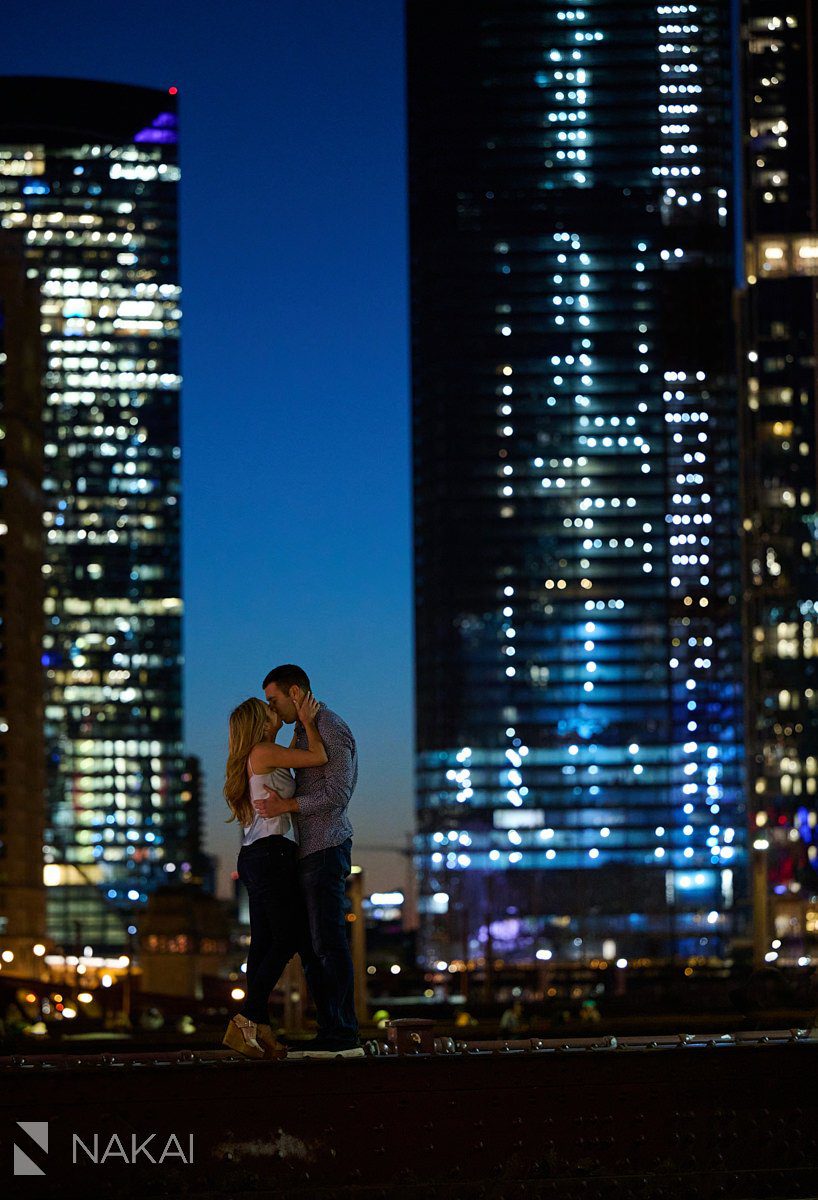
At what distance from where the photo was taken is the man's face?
1195 centimetres

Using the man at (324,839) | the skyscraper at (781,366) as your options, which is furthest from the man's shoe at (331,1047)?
the skyscraper at (781,366)

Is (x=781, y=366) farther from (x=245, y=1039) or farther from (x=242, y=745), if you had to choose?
(x=245, y=1039)

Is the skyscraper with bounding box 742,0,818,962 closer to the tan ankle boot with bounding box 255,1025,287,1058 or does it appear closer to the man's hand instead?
the man's hand

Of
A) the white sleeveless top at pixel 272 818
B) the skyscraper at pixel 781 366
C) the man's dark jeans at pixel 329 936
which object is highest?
the skyscraper at pixel 781 366

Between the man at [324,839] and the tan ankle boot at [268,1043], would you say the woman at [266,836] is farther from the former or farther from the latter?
the tan ankle boot at [268,1043]

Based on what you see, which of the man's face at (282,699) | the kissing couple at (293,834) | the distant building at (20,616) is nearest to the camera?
the kissing couple at (293,834)

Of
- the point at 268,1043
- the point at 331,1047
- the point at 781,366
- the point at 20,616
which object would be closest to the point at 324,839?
the point at 331,1047

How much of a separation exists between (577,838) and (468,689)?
55.8ft

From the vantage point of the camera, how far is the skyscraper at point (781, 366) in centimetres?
17262

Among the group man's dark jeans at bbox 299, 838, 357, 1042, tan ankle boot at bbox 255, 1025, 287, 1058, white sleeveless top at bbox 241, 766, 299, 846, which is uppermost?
white sleeveless top at bbox 241, 766, 299, 846

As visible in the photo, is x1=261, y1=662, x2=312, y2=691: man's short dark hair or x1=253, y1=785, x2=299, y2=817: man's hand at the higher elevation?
x1=261, y1=662, x2=312, y2=691: man's short dark hair

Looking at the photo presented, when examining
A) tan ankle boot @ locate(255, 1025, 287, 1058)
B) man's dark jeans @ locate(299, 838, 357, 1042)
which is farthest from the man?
tan ankle boot @ locate(255, 1025, 287, 1058)

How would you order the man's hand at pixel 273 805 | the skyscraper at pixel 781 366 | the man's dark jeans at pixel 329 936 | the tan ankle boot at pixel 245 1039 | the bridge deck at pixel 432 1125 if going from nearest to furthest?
the bridge deck at pixel 432 1125
the tan ankle boot at pixel 245 1039
the man's dark jeans at pixel 329 936
the man's hand at pixel 273 805
the skyscraper at pixel 781 366

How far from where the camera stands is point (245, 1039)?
1058cm
